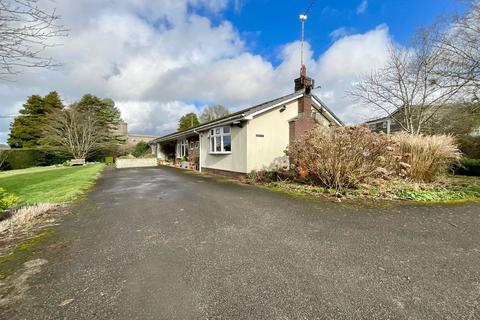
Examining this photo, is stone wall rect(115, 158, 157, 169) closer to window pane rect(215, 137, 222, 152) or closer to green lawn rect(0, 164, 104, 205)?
green lawn rect(0, 164, 104, 205)

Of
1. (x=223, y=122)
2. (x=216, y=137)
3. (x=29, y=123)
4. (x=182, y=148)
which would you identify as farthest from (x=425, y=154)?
(x=29, y=123)

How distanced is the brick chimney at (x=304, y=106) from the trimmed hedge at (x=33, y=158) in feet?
97.1

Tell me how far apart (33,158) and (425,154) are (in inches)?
1413

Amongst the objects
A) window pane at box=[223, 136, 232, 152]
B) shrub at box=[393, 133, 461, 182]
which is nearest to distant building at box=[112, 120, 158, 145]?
window pane at box=[223, 136, 232, 152]

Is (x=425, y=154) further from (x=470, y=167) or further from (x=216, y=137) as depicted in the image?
(x=216, y=137)

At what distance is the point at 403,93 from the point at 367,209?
13.4m

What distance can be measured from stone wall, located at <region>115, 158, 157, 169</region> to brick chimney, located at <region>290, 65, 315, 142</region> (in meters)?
16.5

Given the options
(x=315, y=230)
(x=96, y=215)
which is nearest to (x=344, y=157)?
(x=315, y=230)

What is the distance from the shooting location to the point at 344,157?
6.85 m

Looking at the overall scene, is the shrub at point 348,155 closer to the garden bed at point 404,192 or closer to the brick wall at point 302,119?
the garden bed at point 404,192

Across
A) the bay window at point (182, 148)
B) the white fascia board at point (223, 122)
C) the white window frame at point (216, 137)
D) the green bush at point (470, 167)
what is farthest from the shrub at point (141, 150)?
the green bush at point (470, 167)

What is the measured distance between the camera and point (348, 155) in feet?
22.3

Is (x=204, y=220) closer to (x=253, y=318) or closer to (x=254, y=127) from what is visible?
(x=253, y=318)

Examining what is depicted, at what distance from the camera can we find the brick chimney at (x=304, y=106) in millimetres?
11953
